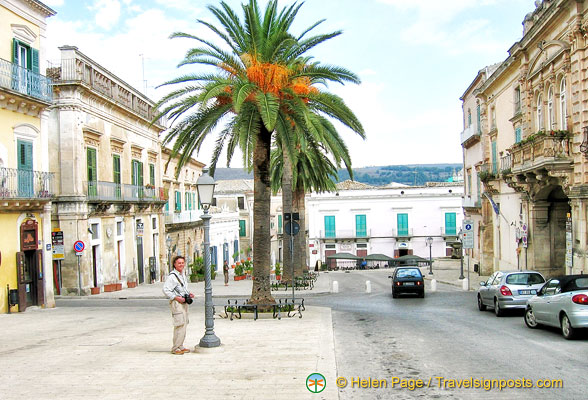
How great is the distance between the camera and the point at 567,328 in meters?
12.3

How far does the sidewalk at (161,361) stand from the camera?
27.0 ft

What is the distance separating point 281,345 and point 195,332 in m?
3.18

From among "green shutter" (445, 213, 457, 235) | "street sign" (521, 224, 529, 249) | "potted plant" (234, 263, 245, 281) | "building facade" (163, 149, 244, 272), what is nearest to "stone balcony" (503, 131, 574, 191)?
"street sign" (521, 224, 529, 249)

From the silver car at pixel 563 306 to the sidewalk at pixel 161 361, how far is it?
4935mm

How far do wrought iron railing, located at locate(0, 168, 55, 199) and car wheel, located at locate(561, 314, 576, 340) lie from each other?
1698 cm

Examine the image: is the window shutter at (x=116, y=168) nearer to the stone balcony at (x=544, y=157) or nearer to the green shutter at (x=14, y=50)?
the green shutter at (x=14, y=50)

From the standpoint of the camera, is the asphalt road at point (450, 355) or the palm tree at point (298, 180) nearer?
the asphalt road at point (450, 355)

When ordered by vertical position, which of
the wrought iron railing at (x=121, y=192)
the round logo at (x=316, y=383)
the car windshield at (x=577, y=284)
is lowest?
the round logo at (x=316, y=383)

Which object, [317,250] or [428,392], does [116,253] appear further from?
[317,250]

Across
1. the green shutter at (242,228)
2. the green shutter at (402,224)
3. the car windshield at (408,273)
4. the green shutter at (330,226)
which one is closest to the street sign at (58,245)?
the car windshield at (408,273)

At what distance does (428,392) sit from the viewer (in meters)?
8.25

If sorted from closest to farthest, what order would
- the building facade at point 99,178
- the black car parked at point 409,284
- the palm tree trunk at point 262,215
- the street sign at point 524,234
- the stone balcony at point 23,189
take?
the palm tree trunk at point 262,215 → the stone balcony at point 23,189 → the black car parked at point 409,284 → the building facade at point 99,178 → the street sign at point 524,234

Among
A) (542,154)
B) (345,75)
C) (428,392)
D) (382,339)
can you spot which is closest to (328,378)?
(428,392)

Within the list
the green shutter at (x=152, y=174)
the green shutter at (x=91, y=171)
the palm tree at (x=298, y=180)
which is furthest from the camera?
the green shutter at (x=152, y=174)
